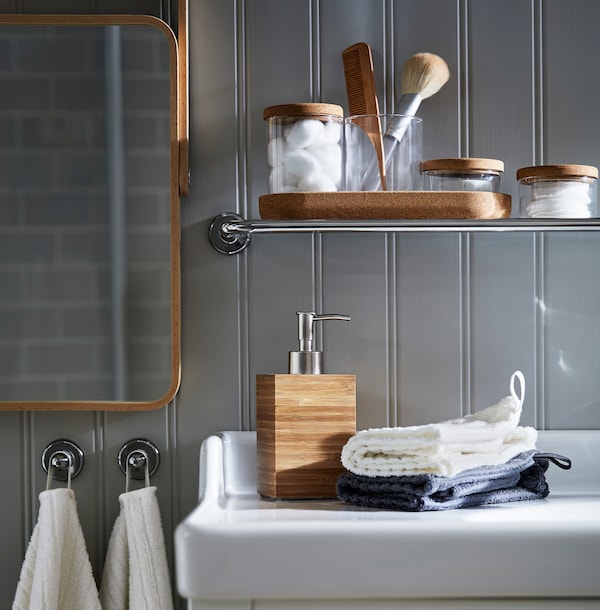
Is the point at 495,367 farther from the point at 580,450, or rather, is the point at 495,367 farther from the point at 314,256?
the point at 314,256

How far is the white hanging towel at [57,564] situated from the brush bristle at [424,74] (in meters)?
0.80

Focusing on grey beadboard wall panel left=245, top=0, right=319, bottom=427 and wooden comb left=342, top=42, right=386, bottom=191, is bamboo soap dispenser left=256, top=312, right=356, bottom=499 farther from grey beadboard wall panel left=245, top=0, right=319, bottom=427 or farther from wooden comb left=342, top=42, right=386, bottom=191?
wooden comb left=342, top=42, right=386, bottom=191

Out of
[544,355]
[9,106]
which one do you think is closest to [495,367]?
[544,355]

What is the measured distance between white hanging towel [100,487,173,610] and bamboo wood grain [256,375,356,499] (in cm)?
22

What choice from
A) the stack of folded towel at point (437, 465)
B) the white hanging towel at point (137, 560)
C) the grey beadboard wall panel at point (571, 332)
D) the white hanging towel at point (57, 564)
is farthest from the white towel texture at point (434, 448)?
the white hanging towel at point (57, 564)

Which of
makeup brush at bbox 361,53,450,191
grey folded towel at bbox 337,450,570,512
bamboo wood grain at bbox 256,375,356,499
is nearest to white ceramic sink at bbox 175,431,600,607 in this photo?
grey folded towel at bbox 337,450,570,512

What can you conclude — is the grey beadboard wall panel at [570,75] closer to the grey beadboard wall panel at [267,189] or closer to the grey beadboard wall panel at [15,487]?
the grey beadboard wall panel at [267,189]

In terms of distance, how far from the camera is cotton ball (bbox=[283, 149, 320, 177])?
1156mm

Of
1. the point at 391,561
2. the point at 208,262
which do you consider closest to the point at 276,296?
the point at 208,262

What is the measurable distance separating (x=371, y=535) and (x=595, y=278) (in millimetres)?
670

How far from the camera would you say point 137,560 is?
1209 mm

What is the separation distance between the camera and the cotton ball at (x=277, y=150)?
1171 mm

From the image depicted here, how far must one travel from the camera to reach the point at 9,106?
1264 millimetres

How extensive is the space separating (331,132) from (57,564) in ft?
2.37
